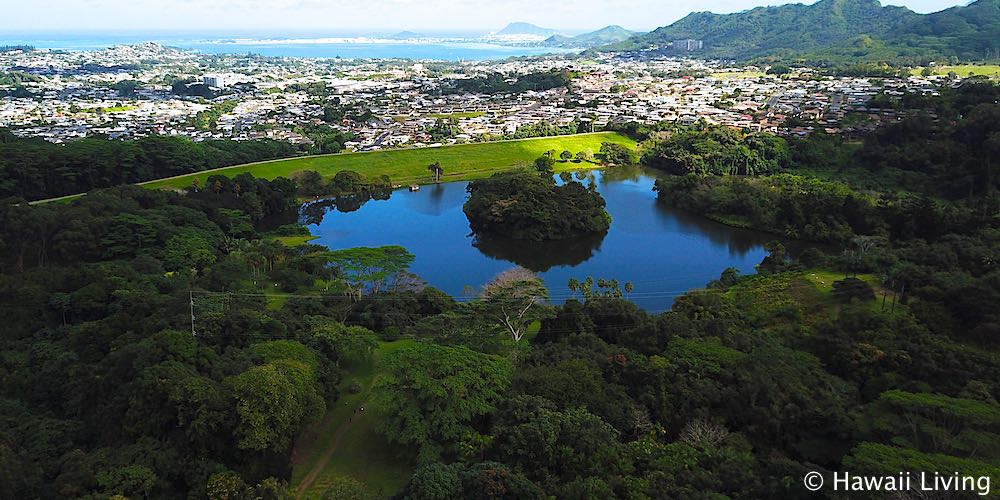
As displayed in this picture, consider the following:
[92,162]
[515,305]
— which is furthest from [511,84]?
[515,305]

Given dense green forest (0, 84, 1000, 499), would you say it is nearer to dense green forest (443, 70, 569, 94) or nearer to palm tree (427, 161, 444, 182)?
palm tree (427, 161, 444, 182)

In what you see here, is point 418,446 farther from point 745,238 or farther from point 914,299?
point 745,238

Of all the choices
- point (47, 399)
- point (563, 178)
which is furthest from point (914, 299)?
point (563, 178)

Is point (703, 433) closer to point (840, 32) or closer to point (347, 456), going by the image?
point (347, 456)

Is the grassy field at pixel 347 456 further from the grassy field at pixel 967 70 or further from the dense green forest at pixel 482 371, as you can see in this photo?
the grassy field at pixel 967 70

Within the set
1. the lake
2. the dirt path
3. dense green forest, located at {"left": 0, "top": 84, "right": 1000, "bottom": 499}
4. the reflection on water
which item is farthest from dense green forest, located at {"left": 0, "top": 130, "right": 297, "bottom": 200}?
the dirt path

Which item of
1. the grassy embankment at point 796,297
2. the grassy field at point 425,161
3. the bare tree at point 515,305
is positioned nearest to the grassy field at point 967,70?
the grassy field at point 425,161

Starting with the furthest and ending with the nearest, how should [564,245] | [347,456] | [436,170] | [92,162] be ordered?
1. [436,170]
2. [92,162]
3. [564,245]
4. [347,456]
